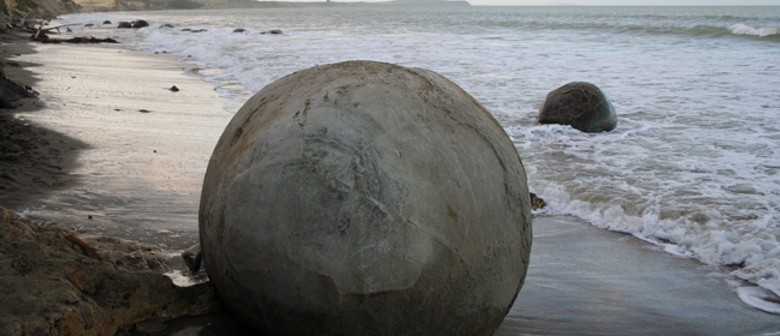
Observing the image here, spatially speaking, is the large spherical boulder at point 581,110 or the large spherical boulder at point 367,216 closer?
the large spherical boulder at point 367,216

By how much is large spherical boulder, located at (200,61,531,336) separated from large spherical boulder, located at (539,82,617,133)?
6.00 meters

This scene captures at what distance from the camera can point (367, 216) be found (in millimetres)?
2398

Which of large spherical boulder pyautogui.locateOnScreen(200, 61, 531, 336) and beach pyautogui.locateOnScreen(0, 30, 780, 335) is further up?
large spherical boulder pyautogui.locateOnScreen(200, 61, 531, 336)

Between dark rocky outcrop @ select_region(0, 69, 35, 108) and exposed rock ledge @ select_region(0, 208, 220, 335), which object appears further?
dark rocky outcrop @ select_region(0, 69, 35, 108)

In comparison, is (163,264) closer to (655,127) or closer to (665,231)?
(665,231)

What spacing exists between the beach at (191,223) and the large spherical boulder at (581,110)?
3515mm

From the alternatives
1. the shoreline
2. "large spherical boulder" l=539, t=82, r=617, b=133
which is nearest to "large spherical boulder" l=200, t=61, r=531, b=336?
the shoreline

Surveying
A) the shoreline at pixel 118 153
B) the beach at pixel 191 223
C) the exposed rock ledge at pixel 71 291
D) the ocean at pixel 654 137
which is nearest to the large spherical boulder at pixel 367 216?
the exposed rock ledge at pixel 71 291

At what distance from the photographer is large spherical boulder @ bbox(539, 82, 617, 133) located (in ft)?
28.1

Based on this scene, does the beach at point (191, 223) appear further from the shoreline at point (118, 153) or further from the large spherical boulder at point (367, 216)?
the large spherical boulder at point (367, 216)

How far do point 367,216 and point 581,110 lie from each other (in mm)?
6820

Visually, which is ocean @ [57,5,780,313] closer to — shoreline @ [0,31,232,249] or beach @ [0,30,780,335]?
beach @ [0,30,780,335]

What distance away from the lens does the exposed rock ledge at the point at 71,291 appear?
252 cm

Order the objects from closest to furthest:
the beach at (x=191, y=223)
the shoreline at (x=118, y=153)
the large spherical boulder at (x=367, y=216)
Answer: the large spherical boulder at (x=367, y=216)
the beach at (x=191, y=223)
the shoreline at (x=118, y=153)
